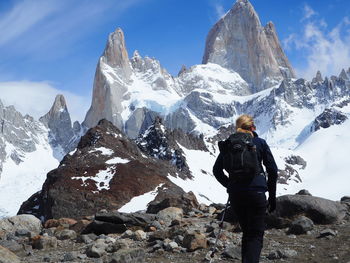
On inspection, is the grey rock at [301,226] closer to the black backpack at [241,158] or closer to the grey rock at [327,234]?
the grey rock at [327,234]

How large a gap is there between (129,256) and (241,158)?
185 inches

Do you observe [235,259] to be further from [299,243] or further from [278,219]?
[278,219]

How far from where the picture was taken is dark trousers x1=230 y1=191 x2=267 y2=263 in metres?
8.41

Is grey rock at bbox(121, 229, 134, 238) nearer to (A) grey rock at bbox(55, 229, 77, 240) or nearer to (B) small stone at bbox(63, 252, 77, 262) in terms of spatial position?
(A) grey rock at bbox(55, 229, 77, 240)

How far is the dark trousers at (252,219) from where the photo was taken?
8.41m

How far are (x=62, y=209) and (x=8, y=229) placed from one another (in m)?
27.2

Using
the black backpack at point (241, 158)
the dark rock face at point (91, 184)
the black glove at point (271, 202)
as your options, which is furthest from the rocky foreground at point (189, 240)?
the dark rock face at point (91, 184)

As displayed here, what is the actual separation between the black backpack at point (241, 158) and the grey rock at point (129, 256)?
4211 millimetres

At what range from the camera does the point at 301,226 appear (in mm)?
13922

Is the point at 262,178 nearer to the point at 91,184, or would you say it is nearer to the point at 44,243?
the point at 44,243

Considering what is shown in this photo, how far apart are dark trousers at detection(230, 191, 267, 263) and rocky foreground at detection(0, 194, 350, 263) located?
3056 millimetres

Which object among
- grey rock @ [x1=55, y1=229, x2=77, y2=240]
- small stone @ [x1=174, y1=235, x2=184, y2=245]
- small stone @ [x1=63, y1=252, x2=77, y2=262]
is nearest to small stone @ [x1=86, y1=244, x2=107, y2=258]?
small stone @ [x1=63, y1=252, x2=77, y2=262]

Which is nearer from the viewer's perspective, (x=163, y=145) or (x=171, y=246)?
(x=171, y=246)

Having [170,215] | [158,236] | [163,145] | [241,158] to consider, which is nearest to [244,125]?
[241,158]
